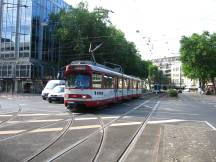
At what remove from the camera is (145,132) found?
503 inches

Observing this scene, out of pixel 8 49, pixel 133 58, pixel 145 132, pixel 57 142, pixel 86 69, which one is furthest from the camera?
pixel 133 58

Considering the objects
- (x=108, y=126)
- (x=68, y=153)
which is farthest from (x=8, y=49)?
(x=68, y=153)

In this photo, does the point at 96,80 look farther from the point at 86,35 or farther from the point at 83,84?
the point at 86,35

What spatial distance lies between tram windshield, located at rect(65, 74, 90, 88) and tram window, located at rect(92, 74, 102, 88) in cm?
38

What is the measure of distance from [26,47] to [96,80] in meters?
40.3

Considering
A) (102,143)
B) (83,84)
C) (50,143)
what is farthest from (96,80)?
(50,143)

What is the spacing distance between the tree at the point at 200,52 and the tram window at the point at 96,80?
57406 mm

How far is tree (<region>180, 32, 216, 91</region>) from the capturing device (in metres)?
77.4

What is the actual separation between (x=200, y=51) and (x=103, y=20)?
26.5 metres

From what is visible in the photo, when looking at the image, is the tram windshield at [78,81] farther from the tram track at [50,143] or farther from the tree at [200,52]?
the tree at [200,52]

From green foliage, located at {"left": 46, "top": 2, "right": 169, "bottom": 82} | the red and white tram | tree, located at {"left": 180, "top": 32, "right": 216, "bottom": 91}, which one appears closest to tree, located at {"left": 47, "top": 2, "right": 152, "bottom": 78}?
green foliage, located at {"left": 46, "top": 2, "right": 169, "bottom": 82}

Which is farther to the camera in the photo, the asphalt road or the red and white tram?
the red and white tram

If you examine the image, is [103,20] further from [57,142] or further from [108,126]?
[57,142]

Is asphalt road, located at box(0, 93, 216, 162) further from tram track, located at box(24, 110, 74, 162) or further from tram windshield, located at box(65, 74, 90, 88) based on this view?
tram windshield, located at box(65, 74, 90, 88)
